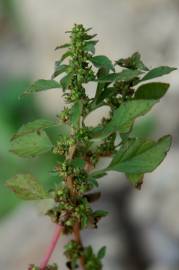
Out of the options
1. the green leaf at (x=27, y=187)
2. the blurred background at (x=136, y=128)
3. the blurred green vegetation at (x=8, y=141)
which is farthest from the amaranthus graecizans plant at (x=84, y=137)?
the blurred green vegetation at (x=8, y=141)

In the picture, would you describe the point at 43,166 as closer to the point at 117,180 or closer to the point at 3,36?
the point at 117,180

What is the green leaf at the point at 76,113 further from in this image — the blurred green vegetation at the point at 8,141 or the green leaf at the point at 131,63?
the blurred green vegetation at the point at 8,141

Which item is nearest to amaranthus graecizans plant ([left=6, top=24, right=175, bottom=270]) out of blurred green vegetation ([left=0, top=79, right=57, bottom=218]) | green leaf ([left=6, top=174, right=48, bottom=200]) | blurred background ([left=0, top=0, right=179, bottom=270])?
green leaf ([left=6, top=174, right=48, bottom=200])

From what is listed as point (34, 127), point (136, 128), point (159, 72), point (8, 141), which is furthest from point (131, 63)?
point (8, 141)

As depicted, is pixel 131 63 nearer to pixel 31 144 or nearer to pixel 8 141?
pixel 31 144

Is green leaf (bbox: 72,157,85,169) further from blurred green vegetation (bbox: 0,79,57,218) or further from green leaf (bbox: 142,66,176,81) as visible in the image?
blurred green vegetation (bbox: 0,79,57,218)

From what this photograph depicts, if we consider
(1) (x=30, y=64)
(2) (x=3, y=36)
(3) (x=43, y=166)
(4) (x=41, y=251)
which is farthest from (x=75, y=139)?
(2) (x=3, y=36)
